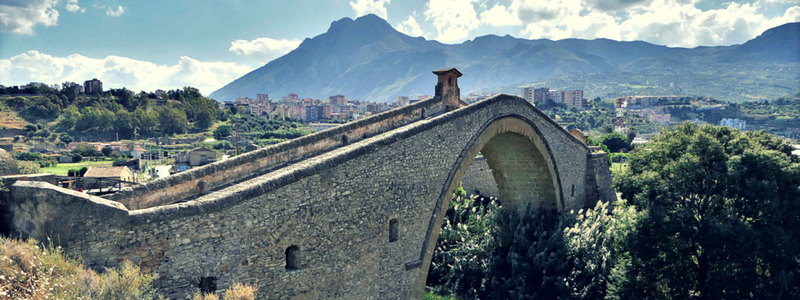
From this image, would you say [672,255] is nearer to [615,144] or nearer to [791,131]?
[615,144]

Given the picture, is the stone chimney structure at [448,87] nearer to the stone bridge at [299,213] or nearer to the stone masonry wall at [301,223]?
the stone bridge at [299,213]

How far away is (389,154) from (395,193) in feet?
3.12

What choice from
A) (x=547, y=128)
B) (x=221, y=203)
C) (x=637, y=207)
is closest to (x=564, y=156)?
(x=547, y=128)

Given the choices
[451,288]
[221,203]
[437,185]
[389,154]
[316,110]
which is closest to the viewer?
[221,203]

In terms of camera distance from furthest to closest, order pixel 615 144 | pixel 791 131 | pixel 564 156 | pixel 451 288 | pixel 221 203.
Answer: pixel 791 131, pixel 615 144, pixel 564 156, pixel 451 288, pixel 221 203

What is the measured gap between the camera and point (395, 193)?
12031mm

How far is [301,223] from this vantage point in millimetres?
9773

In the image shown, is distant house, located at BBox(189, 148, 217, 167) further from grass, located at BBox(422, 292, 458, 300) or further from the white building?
the white building

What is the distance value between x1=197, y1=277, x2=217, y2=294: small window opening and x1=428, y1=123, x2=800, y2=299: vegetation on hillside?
37.5ft

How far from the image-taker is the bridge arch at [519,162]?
16.9 meters

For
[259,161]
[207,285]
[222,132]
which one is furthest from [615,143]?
[207,285]

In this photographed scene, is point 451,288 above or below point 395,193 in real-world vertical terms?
below

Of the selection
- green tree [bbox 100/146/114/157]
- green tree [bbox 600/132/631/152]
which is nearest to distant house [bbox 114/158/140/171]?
green tree [bbox 100/146/114/157]

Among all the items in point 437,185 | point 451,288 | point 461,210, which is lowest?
point 451,288
